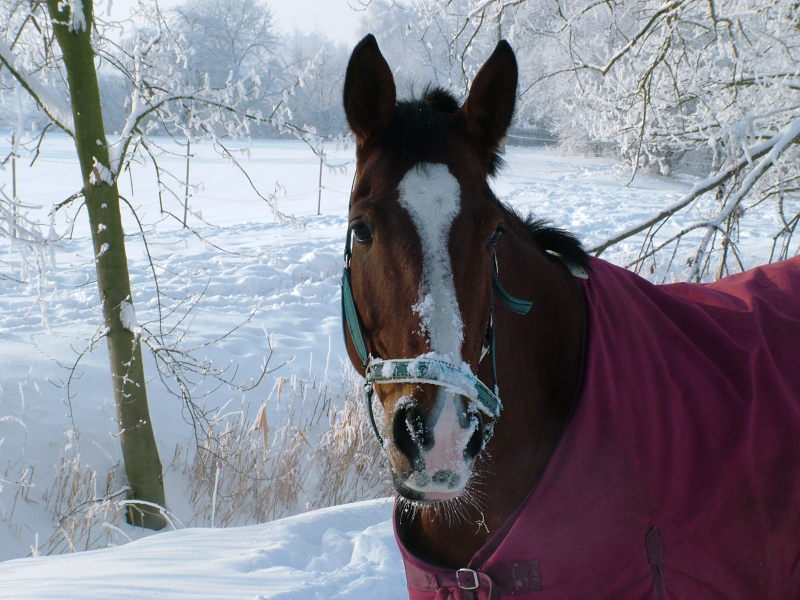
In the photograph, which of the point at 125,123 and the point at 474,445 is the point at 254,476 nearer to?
the point at 125,123

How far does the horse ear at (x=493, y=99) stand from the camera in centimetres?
180

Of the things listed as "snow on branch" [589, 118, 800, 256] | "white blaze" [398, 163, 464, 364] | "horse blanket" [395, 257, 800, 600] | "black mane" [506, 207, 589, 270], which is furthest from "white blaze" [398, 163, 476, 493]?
"snow on branch" [589, 118, 800, 256]

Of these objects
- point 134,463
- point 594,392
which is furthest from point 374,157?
point 134,463

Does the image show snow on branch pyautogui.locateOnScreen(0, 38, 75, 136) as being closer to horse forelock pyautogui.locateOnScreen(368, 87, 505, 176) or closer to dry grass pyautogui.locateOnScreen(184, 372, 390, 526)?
dry grass pyautogui.locateOnScreen(184, 372, 390, 526)

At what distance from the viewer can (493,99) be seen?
6.04 feet

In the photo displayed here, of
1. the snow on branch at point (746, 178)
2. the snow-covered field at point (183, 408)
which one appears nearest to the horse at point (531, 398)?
the snow-covered field at point (183, 408)

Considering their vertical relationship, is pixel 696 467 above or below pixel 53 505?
above

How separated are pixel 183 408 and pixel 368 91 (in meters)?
4.14

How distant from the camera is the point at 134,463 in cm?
436

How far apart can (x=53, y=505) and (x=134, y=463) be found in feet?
2.13

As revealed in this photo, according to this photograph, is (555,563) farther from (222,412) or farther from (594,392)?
(222,412)

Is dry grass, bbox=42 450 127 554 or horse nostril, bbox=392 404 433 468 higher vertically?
horse nostril, bbox=392 404 433 468

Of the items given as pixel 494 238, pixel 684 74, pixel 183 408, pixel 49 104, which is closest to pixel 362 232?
pixel 494 238

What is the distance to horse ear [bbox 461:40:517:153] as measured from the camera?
1.80 meters
